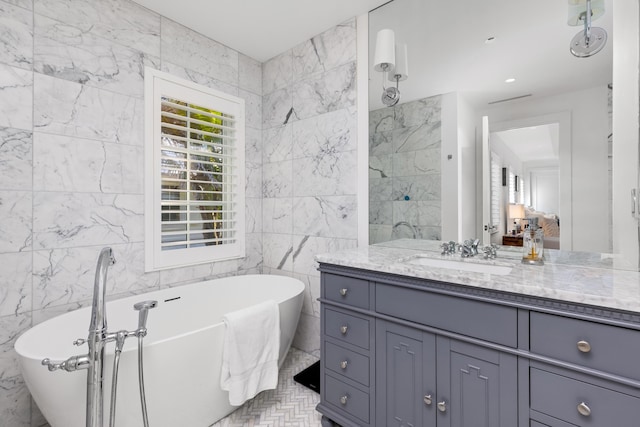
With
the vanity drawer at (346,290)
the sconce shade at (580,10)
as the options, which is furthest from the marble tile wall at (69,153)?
the sconce shade at (580,10)

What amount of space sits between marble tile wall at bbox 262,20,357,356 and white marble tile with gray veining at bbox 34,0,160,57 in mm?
1046

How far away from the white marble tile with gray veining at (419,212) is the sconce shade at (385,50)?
0.97 meters

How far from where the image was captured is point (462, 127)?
5.97 ft

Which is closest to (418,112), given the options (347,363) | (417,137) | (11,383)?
(417,137)

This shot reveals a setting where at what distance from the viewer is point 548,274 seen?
1.25 m

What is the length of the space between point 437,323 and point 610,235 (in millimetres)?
913

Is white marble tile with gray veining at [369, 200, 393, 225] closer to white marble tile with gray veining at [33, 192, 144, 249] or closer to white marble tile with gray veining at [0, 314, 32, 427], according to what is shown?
white marble tile with gray veining at [33, 192, 144, 249]

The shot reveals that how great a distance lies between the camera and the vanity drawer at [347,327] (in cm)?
156

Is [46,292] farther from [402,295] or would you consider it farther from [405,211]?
[405,211]

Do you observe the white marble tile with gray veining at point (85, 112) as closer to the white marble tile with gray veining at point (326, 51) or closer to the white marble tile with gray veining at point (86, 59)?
the white marble tile with gray veining at point (86, 59)

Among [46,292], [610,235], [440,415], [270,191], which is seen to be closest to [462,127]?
[610,235]

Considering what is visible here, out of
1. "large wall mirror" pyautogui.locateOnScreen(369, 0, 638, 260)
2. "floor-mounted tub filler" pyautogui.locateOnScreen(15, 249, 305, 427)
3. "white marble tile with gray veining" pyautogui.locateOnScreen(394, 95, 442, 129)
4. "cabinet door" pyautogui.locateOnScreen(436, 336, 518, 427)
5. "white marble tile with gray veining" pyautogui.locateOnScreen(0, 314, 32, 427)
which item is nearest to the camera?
"cabinet door" pyautogui.locateOnScreen(436, 336, 518, 427)

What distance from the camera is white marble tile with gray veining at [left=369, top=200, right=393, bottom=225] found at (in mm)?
2154

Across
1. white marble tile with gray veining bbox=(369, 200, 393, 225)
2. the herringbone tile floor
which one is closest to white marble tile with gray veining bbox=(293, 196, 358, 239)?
white marble tile with gray veining bbox=(369, 200, 393, 225)
